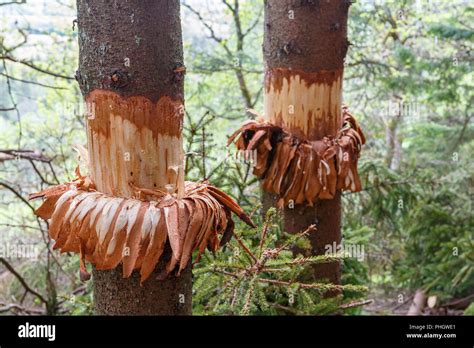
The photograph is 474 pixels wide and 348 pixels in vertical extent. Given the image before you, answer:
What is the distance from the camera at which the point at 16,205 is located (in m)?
6.27

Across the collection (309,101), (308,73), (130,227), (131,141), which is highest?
(308,73)

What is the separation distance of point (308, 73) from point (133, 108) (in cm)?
126

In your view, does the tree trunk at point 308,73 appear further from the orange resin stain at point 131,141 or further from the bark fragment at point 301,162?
the orange resin stain at point 131,141

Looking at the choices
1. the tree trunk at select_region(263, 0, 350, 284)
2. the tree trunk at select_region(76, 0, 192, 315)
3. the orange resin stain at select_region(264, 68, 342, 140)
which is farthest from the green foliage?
the orange resin stain at select_region(264, 68, 342, 140)

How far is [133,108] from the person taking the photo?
1175 millimetres

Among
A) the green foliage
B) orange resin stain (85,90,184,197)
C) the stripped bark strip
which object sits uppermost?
orange resin stain (85,90,184,197)

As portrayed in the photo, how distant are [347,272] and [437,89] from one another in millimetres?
2980

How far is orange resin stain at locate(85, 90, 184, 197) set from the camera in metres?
1.18

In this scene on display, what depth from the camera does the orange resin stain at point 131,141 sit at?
46.4 inches

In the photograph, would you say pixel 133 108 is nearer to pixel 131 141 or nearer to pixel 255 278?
pixel 131 141

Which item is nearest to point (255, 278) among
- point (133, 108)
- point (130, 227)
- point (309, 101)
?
point (130, 227)

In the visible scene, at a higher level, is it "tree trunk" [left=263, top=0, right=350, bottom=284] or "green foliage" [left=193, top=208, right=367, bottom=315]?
"tree trunk" [left=263, top=0, right=350, bottom=284]

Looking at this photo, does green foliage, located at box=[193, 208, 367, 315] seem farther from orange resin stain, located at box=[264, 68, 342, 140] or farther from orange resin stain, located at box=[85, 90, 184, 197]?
orange resin stain, located at box=[264, 68, 342, 140]

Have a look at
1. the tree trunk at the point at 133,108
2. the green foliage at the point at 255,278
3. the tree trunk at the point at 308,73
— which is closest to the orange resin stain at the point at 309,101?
the tree trunk at the point at 308,73
